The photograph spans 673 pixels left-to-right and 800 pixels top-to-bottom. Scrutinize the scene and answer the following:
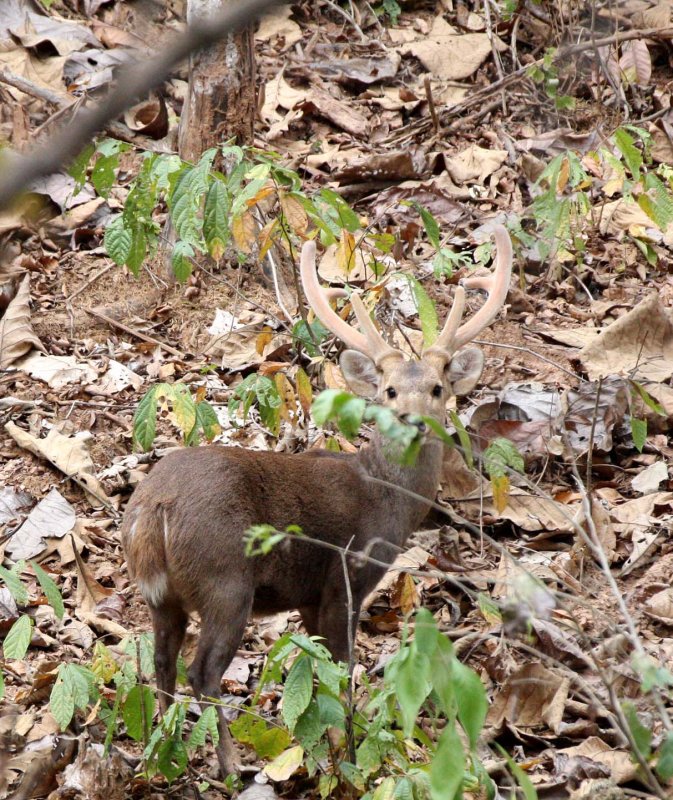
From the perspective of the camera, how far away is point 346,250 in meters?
6.12

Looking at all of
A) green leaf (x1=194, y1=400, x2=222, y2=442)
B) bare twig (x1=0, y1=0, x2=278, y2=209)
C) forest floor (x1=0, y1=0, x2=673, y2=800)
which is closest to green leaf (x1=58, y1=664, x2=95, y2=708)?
forest floor (x1=0, y1=0, x2=673, y2=800)

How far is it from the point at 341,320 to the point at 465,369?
680 millimetres

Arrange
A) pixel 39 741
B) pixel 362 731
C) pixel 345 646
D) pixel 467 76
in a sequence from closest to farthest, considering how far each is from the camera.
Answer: pixel 362 731 → pixel 39 741 → pixel 345 646 → pixel 467 76

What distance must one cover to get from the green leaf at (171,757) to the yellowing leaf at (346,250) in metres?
2.77

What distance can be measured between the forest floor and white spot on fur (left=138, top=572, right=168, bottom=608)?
0.55 metres

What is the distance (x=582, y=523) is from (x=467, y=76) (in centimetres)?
535

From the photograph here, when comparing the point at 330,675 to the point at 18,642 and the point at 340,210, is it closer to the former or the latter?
the point at 18,642

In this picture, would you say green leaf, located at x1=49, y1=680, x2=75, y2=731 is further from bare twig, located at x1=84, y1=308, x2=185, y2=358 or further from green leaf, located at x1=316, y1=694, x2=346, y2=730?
bare twig, located at x1=84, y1=308, x2=185, y2=358

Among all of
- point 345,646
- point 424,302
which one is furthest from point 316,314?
point 345,646

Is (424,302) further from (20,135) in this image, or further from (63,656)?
(20,135)

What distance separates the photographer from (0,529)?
6211mm

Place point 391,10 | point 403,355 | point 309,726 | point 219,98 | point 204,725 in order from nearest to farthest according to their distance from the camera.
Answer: point 309,726, point 204,725, point 403,355, point 219,98, point 391,10

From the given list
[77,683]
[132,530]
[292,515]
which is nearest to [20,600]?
[77,683]

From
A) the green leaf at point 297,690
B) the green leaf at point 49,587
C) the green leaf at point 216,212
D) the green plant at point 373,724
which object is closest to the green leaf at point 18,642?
the green leaf at point 49,587
